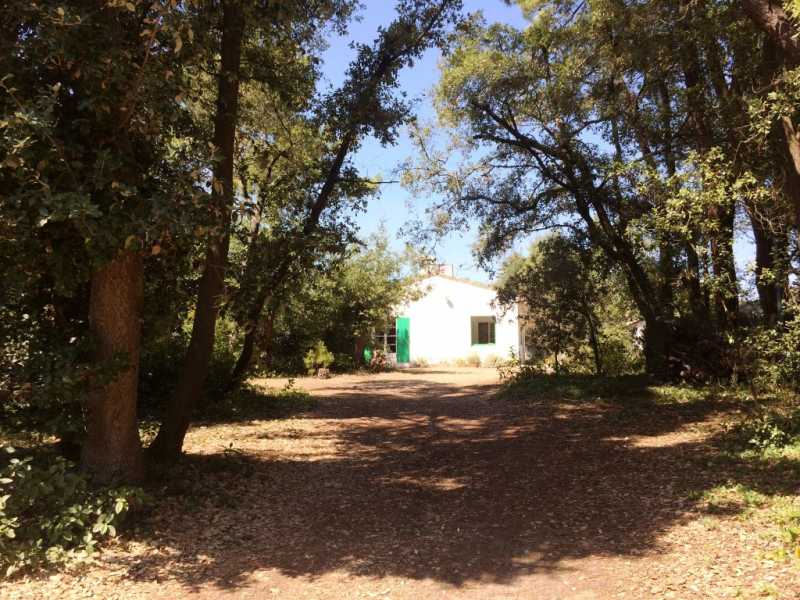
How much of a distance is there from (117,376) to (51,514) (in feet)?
4.07

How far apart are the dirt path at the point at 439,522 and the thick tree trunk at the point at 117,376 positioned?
647mm

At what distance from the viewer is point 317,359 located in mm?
20875

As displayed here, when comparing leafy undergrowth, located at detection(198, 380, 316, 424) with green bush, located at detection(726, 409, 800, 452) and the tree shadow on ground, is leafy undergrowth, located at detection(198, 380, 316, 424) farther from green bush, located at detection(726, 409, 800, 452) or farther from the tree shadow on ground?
green bush, located at detection(726, 409, 800, 452)

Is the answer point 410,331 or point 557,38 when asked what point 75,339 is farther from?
point 410,331

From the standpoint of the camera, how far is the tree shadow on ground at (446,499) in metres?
4.81

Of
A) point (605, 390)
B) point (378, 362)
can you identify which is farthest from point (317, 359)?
point (605, 390)

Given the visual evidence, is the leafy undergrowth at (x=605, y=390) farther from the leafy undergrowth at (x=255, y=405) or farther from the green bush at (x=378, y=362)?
the green bush at (x=378, y=362)

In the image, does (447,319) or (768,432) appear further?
(447,319)

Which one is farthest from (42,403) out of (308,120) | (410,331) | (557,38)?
(410,331)

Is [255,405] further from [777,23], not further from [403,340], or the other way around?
[403,340]

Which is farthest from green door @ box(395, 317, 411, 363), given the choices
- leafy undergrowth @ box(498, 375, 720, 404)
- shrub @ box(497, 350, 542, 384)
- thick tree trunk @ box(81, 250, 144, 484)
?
thick tree trunk @ box(81, 250, 144, 484)

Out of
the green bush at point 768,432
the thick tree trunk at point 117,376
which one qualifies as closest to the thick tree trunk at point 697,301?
the green bush at point 768,432

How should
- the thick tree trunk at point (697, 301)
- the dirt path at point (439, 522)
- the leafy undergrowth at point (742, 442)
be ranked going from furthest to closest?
the thick tree trunk at point (697, 301) → the leafy undergrowth at point (742, 442) → the dirt path at point (439, 522)

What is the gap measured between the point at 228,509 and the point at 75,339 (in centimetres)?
216
